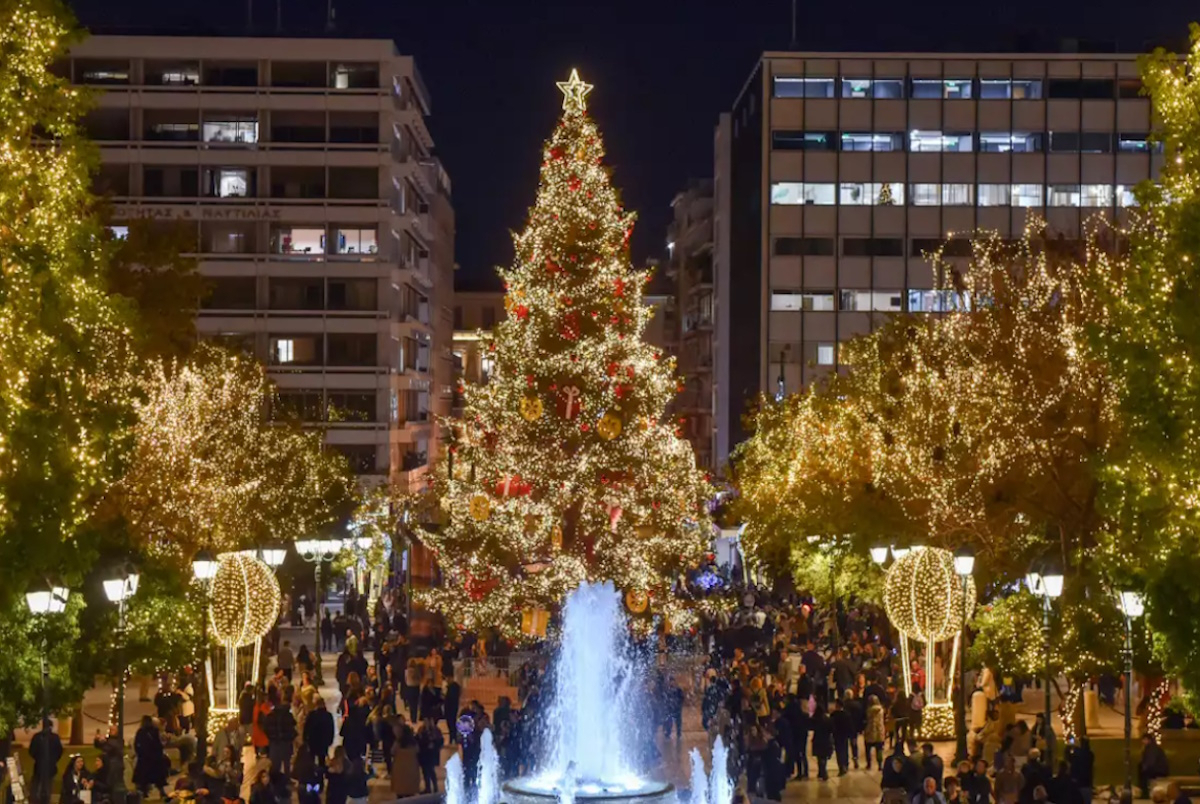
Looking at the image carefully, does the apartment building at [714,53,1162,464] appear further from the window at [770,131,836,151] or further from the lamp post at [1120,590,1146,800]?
the lamp post at [1120,590,1146,800]

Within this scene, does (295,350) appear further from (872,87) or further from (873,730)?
(873,730)

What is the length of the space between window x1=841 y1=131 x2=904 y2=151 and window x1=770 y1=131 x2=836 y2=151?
658 mm

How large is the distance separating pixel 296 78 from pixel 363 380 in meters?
13.1

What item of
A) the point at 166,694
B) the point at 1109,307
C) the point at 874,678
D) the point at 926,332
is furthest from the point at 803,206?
the point at 1109,307

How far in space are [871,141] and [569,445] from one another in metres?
44.3

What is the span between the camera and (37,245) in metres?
20.6

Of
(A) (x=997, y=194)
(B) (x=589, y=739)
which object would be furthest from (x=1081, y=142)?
(B) (x=589, y=739)

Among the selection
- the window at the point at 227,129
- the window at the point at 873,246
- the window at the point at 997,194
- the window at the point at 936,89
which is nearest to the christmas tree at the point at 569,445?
the window at the point at 227,129

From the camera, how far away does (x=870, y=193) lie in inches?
3573

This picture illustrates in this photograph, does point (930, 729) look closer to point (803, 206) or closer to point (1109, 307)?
point (1109, 307)

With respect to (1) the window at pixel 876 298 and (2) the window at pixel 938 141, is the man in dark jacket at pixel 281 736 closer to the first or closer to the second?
(1) the window at pixel 876 298

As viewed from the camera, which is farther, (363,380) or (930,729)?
(363,380)

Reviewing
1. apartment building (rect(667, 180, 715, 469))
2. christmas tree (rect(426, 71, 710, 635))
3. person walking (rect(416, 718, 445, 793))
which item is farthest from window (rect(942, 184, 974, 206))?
person walking (rect(416, 718, 445, 793))

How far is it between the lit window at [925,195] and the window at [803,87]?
5843 mm
